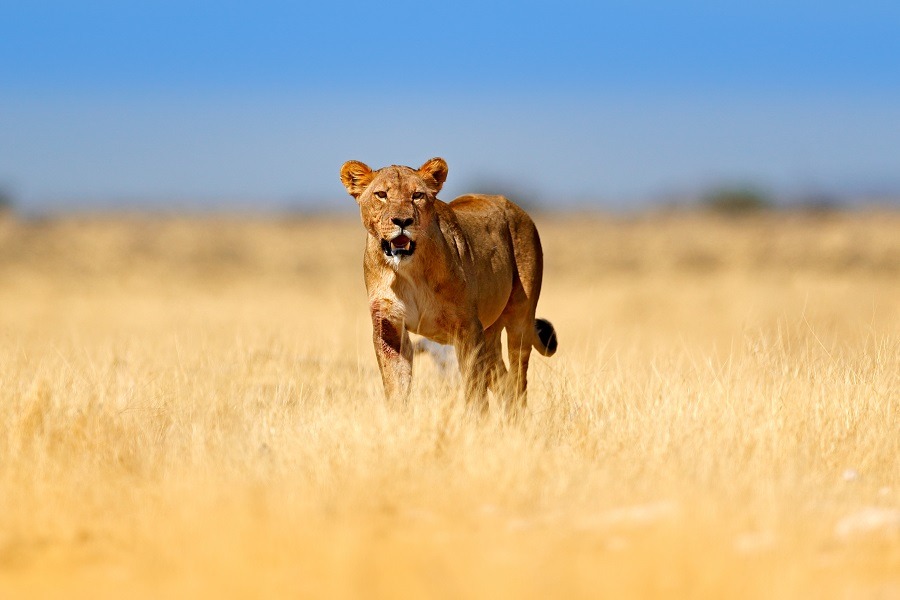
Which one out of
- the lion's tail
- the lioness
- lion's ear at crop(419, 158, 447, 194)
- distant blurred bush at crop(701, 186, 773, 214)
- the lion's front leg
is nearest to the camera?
the lioness

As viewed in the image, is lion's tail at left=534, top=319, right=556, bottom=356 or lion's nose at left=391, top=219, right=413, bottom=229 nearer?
lion's nose at left=391, top=219, right=413, bottom=229

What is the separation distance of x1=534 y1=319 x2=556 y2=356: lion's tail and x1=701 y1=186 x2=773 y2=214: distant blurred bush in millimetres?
53676

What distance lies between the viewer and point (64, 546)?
213 inches

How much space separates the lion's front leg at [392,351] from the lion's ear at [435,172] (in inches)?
33.2

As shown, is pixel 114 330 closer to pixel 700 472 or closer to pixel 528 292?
pixel 528 292

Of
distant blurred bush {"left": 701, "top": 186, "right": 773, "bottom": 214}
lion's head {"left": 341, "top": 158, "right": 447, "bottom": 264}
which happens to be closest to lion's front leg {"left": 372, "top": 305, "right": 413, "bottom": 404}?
lion's head {"left": 341, "top": 158, "right": 447, "bottom": 264}

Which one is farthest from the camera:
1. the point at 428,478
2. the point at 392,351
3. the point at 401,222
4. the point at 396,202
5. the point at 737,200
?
the point at 737,200

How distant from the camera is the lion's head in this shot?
751 cm

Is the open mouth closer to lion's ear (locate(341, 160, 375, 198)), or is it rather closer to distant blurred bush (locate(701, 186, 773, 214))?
lion's ear (locate(341, 160, 375, 198))

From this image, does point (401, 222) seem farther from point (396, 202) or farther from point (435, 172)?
point (435, 172)

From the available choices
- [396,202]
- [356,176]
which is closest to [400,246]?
[396,202]

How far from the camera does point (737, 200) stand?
65.7m

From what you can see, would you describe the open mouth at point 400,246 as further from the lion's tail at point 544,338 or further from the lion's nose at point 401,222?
the lion's tail at point 544,338

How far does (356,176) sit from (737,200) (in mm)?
59854
